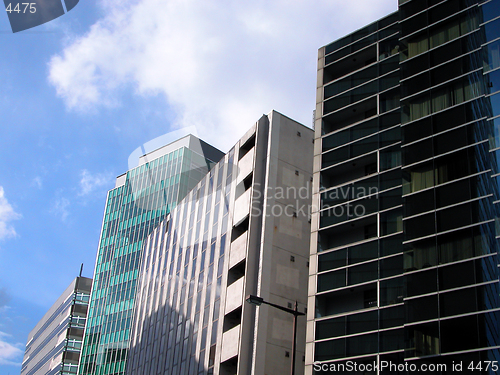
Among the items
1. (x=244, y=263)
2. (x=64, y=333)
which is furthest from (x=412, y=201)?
(x=64, y=333)

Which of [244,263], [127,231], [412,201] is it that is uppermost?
[127,231]

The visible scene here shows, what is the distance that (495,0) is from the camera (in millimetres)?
40406

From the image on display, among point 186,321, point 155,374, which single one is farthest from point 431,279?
point 155,374

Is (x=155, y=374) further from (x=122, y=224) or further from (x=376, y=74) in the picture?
(x=122, y=224)

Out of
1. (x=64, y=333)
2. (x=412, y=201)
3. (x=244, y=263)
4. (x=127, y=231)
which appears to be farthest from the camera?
(x=64, y=333)

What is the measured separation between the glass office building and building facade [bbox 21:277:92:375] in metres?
78.8

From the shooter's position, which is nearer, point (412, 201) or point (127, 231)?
point (412, 201)

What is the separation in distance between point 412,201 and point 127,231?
81.7m

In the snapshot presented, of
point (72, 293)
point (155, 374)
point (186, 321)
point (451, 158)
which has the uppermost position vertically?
point (72, 293)

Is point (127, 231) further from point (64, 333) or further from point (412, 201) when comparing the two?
point (412, 201)

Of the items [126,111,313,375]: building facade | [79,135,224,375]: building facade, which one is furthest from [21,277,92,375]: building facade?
[126,111,313,375]: building facade

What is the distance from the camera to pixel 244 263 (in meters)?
49.7

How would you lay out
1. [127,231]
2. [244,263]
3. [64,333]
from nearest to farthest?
1. [244,263]
2. [127,231]
3. [64,333]

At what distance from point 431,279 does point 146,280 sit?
151ft
